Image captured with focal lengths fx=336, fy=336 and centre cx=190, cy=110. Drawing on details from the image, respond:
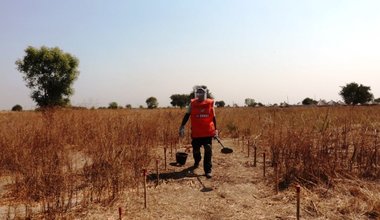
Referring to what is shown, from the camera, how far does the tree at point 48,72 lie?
1292 inches

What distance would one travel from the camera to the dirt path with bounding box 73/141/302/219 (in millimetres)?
4352

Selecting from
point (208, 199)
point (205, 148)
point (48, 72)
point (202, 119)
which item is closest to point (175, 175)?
point (205, 148)

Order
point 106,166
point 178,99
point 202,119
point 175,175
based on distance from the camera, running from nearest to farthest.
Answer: point 106,166 → point 175,175 → point 202,119 → point 178,99

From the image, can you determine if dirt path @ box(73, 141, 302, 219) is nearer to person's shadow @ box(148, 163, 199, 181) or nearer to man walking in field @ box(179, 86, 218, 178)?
person's shadow @ box(148, 163, 199, 181)

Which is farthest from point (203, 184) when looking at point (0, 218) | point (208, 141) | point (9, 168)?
point (9, 168)

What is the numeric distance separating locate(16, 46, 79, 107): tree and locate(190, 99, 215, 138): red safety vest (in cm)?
2879

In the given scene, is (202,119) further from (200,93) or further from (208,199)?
(208,199)

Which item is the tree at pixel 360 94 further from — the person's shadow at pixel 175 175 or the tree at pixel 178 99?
the person's shadow at pixel 175 175

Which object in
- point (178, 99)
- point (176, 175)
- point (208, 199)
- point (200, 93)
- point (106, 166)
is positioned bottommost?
point (208, 199)

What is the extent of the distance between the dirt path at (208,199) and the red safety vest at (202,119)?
776 mm

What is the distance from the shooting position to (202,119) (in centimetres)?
657

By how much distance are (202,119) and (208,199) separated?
6.46 ft

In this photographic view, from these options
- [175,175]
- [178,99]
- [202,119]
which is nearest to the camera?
[175,175]

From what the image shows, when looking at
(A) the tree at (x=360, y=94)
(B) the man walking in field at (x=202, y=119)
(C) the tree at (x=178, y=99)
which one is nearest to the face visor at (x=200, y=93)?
(B) the man walking in field at (x=202, y=119)
